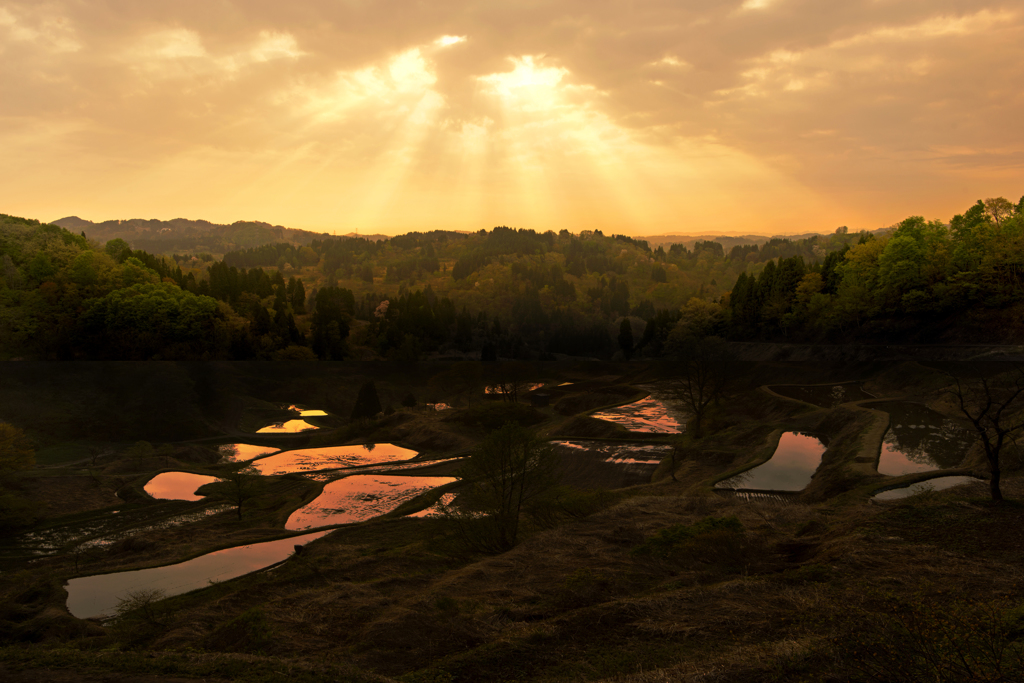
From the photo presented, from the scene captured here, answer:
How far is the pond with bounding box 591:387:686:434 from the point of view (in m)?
78.3

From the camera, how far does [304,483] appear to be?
6041 centimetres

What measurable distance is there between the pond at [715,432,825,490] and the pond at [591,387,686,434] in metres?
21.0

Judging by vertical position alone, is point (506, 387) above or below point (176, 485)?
above

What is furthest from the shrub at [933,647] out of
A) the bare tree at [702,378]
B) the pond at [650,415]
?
the pond at [650,415]

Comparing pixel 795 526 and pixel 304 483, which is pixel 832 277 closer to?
pixel 795 526

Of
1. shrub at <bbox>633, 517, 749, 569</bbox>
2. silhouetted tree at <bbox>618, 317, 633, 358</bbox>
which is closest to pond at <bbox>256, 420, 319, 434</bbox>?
shrub at <bbox>633, 517, 749, 569</bbox>

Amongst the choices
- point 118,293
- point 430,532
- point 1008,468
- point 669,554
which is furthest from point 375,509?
point 118,293

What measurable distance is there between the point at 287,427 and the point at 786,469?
87.8m

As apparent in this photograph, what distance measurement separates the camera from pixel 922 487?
33.9 metres

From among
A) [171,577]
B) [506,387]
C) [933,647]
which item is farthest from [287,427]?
[933,647]

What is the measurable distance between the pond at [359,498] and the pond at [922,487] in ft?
127

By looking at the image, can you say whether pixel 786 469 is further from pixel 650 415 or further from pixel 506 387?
pixel 506 387

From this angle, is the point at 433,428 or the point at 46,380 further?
the point at 46,380

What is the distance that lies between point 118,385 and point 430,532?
94.8m
